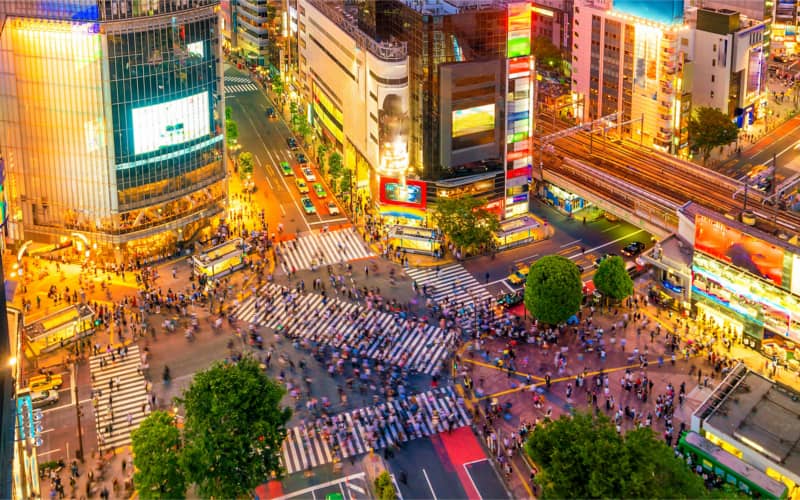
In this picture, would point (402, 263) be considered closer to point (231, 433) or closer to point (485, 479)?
point (485, 479)

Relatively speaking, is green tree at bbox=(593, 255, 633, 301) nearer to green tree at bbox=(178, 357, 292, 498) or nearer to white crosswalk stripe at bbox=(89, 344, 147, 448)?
green tree at bbox=(178, 357, 292, 498)

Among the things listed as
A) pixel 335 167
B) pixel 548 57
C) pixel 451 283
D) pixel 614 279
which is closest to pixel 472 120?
pixel 451 283

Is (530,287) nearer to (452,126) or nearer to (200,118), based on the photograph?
(452,126)

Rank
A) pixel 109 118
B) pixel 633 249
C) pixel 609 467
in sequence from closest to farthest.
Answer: pixel 609 467, pixel 109 118, pixel 633 249

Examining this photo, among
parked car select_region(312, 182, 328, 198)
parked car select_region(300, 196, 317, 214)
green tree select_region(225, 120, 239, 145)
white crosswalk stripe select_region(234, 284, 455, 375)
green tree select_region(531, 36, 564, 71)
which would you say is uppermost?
green tree select_region(531, 36, 564, 71)

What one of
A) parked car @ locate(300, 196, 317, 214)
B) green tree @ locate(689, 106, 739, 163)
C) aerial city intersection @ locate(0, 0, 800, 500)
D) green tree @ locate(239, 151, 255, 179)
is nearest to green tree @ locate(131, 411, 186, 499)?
aerial city intersection @ locate(0, 0, 800, 500)

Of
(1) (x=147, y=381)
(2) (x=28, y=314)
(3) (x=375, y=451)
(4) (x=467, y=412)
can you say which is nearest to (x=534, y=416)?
(4) (x=467, y=412)
